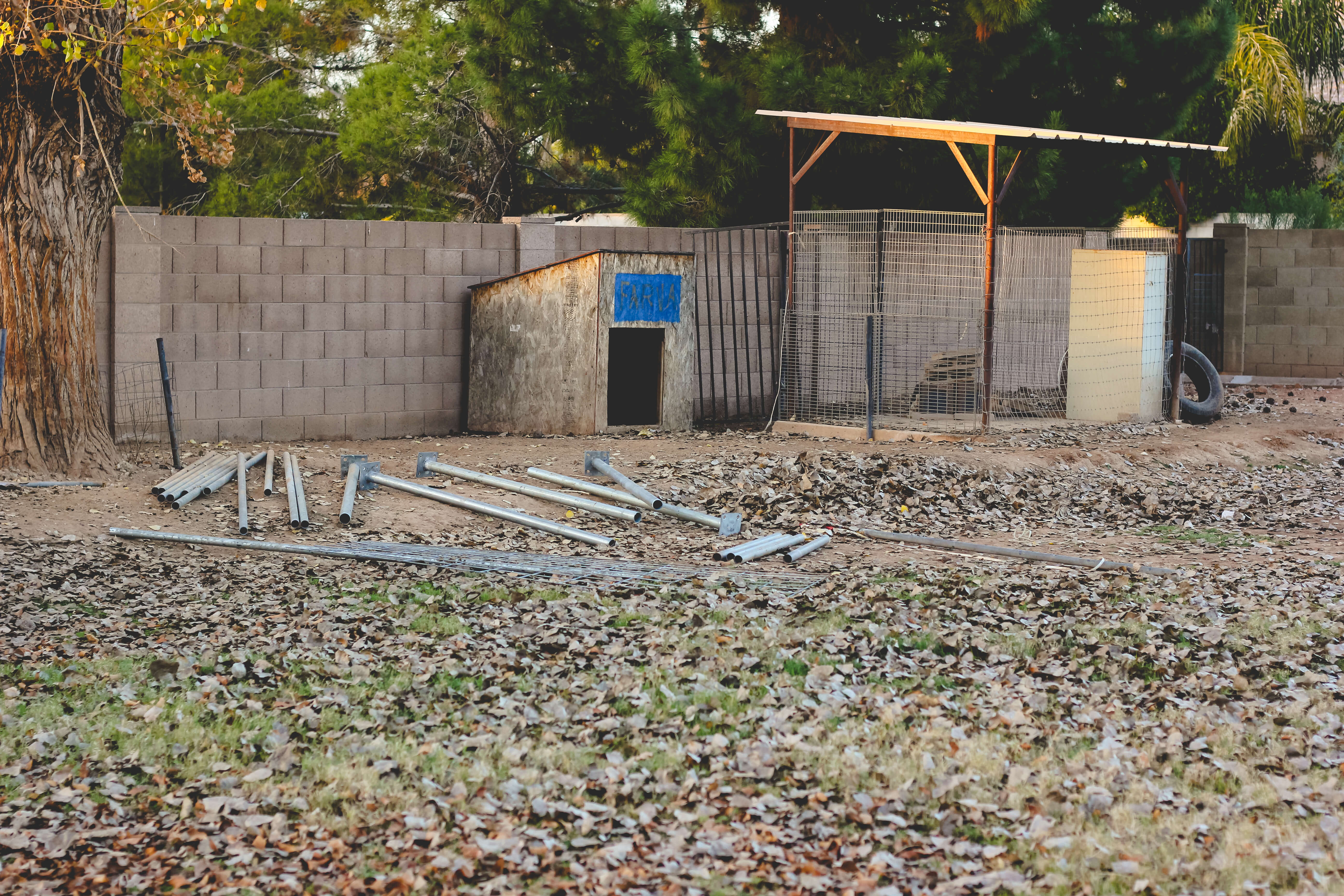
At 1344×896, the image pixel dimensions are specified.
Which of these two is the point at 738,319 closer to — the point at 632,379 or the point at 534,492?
the point at 632,379

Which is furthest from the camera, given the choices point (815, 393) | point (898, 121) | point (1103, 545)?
point (815, 393)

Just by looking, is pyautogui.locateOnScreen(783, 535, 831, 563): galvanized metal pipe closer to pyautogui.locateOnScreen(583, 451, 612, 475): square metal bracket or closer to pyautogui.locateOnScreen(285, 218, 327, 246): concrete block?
pyautogui.locateOnScreen(583, 451, 612, 475): square metal bracket

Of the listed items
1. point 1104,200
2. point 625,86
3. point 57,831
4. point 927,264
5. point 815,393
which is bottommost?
point 57,831

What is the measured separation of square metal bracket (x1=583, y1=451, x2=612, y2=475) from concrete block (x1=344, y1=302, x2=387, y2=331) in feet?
10.6

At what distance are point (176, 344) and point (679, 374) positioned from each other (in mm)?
4400

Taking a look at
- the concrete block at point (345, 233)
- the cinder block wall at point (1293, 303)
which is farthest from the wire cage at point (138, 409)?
the cinder block wall at point (1293, 303)

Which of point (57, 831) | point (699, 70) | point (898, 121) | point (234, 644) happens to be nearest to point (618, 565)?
→ point (234, 644)

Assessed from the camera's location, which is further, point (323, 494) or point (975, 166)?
point (975, 166)

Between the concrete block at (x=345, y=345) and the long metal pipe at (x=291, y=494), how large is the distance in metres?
2.37

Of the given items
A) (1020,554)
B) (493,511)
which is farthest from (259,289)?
(1020,554)

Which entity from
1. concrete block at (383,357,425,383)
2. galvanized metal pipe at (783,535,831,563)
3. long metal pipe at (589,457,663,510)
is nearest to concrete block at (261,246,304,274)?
concrete block at (383,357,425,383)

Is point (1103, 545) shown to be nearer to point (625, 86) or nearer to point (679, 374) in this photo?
point (679, 374)

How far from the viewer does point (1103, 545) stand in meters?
8.93

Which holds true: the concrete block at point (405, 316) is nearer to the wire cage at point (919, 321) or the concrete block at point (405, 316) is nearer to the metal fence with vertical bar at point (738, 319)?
the metal fence with vertical bar at point (738, 319)
